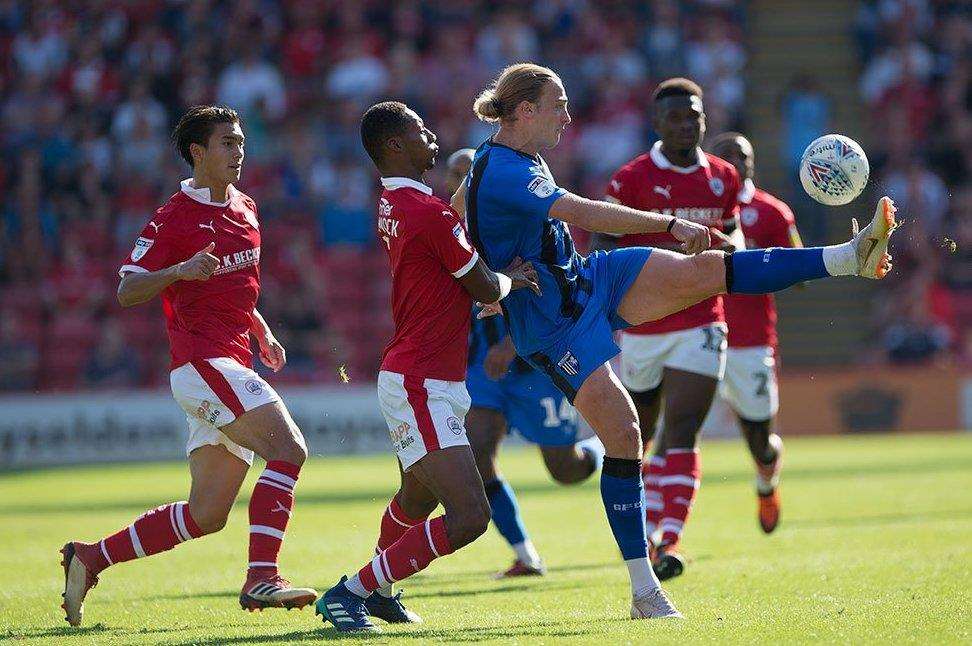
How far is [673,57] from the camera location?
77.5 ft

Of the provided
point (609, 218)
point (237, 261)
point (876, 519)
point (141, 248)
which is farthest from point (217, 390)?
point (876, 519)

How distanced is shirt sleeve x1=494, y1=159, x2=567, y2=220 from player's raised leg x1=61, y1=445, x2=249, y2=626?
201cm

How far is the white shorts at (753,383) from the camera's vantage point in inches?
422

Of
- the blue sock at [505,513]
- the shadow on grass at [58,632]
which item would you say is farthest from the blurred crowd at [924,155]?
the shadow on grass at [58,632]

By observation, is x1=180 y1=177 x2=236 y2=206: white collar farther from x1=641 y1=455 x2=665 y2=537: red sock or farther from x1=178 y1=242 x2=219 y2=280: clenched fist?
x1=641 y1=455 x2=665 y2=537: red sock

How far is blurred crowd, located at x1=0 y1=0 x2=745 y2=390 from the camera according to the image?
20953 millimetres

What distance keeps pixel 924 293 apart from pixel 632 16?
21.6ft

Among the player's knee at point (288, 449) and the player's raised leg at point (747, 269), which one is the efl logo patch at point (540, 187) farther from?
the player's knee at point (288, 449)

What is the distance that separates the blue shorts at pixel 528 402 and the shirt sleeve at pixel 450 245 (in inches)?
107

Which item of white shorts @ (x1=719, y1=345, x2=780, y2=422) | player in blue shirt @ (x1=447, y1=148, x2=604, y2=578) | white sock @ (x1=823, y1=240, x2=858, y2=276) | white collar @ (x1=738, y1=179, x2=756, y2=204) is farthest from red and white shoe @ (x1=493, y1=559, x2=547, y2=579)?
white sock @ (x1=823, y1=240, x2=858, y2=276)

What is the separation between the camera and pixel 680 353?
9.27 metres

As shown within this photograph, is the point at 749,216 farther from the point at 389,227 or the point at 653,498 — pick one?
the point at 389,227

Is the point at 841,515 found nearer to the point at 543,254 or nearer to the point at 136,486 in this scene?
the point at 543,254

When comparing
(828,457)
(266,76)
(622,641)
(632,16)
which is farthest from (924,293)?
(622,641)
